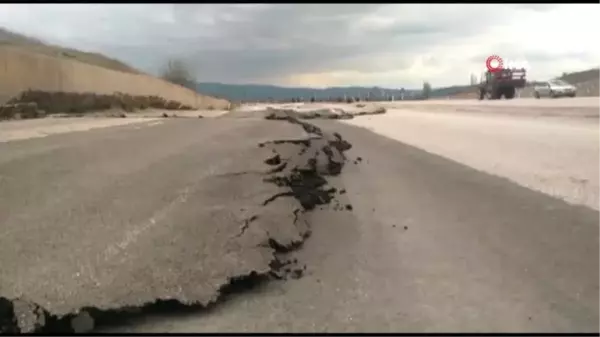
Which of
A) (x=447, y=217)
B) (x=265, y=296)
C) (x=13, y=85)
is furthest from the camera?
(x=13, y=85)

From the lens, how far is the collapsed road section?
423 cm

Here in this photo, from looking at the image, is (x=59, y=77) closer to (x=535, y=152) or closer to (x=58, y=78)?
(x=58, y=78)

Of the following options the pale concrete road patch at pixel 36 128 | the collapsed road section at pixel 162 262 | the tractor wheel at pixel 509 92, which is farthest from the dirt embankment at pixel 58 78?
the tractor wheel at pixel 509 92

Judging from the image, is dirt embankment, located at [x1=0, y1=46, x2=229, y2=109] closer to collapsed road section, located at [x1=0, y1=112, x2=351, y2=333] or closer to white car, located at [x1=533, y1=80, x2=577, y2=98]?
collapsed road section, located at [x1=0, y1=112, x2=351, y2=333]

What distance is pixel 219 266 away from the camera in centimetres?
506

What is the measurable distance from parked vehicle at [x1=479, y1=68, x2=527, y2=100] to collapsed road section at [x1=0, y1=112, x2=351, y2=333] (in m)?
48.0

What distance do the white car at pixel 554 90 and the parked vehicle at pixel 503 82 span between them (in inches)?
123

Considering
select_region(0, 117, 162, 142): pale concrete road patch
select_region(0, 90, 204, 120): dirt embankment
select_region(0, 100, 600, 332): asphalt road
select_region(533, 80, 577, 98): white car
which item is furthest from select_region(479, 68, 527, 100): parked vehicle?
select_region(0, 100, 600, 332): asphalt road

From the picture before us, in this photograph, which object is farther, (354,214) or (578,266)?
(354,214)

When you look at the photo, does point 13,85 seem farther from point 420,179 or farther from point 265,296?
point 265,296

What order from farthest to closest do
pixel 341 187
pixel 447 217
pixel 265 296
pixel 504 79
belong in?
pixel 504 79
pixel 341 187
pixel 447 217
pixel 265 296

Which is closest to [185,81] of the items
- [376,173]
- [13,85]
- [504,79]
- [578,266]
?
[504,79]

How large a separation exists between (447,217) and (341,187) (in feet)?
7.96

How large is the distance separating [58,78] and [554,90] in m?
31.5
